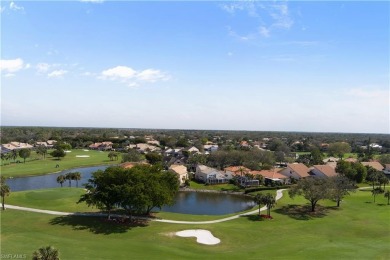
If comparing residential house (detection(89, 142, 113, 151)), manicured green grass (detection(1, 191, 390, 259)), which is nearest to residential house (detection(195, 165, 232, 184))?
manicured green grass (detection(1, 191, 390, 259))

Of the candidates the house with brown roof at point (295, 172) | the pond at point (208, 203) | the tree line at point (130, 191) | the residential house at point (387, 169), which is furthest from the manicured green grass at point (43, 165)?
the residential house at point (387, 169)

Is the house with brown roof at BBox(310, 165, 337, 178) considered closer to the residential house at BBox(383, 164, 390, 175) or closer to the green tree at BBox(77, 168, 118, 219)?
the residential house at BBox(383, 164, 390, 175)

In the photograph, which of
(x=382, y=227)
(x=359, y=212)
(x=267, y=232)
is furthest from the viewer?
(x=359, y=212)

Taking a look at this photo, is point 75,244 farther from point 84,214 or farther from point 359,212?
point 359,212

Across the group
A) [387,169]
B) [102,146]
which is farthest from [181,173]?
[102,146]

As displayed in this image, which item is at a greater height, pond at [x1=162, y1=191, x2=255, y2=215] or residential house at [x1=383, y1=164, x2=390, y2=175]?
residential house at [x1=383, y1=164, x2=390, y2=175]

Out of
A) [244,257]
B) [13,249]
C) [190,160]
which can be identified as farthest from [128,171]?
[190,160]

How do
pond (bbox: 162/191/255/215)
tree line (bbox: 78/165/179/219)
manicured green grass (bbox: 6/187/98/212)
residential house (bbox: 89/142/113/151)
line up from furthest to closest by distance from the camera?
residential house (bbox: 89/142/113/151)
pond (bbox: 162/191/255/215)
manicured green grass (bbox: 6/187/98/212)
tree line (bbox: 78/165/179/219)
